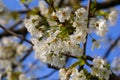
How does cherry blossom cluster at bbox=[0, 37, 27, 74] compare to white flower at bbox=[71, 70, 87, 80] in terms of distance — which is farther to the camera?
cherry blossom cluster at bbox=[0, 37, 27, 74]

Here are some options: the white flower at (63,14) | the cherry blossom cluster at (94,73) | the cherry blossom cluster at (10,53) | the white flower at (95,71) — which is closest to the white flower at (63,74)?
the cherry blossom cluster at (94,73)

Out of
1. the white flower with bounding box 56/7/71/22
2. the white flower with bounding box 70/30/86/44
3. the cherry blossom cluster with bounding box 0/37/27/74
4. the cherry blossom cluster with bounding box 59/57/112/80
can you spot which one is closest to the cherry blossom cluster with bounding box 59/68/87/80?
the cherry blossom cluster with bounding box 59/57/112/80

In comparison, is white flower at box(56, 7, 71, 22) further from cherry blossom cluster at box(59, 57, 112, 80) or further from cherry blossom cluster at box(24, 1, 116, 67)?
cherry blossom cluster at box(59, 57, 112, 80)

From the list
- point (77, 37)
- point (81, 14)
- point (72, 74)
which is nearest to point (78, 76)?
point (72, 74)

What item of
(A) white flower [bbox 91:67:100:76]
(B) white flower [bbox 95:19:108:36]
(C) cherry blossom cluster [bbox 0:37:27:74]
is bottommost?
(A) white flower [bbox 91:67:100:76]

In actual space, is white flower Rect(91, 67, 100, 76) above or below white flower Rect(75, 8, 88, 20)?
below

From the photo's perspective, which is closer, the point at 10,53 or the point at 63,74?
the point at 63,74

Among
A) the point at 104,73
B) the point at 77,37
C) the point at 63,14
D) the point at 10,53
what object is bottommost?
the point at 104,73

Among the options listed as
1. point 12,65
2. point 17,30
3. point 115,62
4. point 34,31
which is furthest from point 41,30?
point 115,62

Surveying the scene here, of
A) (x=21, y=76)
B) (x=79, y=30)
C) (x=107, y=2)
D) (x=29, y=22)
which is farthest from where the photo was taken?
(x=107, y=2)

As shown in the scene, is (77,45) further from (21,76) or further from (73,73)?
(21,76)

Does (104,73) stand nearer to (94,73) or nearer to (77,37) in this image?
(94,73)
